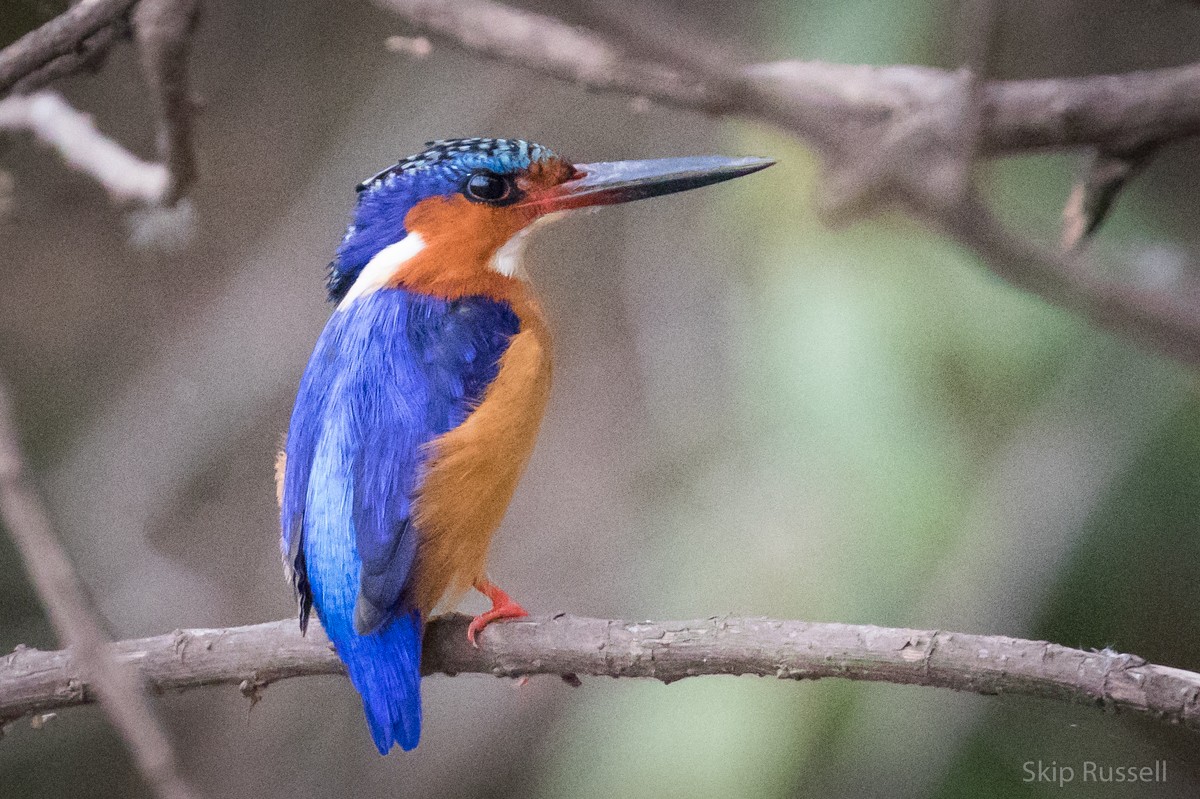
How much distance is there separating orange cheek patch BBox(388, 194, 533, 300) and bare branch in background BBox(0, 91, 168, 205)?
526mm

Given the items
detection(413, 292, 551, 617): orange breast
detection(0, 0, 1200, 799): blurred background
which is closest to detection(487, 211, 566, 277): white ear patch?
detection(413, 292, 551, 617): orange breast

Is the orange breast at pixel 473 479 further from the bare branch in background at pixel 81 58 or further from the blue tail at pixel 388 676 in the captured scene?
the bare branch in background at pixel 81 58

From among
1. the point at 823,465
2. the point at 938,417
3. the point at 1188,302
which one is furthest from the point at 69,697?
the point at 1188,302

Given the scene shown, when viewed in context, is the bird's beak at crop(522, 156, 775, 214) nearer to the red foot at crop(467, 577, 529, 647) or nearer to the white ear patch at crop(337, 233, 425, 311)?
the white ear patch at crop(337, 233, 425, 311)

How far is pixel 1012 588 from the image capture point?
5.43 ft

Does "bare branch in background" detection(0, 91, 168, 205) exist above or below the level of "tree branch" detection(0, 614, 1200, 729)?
above

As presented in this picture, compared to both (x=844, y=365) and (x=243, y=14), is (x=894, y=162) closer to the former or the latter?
(x=844, y=365)

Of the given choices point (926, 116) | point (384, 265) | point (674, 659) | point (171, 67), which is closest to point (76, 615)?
point (674, 659)

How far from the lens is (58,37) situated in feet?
4.84

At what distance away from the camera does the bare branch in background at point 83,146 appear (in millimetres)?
1739

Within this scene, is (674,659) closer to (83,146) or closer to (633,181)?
(633,181)

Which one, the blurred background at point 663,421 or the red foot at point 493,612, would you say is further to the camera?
the blurred background at point 663,421

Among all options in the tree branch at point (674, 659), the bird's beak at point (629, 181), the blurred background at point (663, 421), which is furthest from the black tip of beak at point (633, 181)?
the tree branch at point (674, 659)

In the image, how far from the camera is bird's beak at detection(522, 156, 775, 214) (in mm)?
1339
